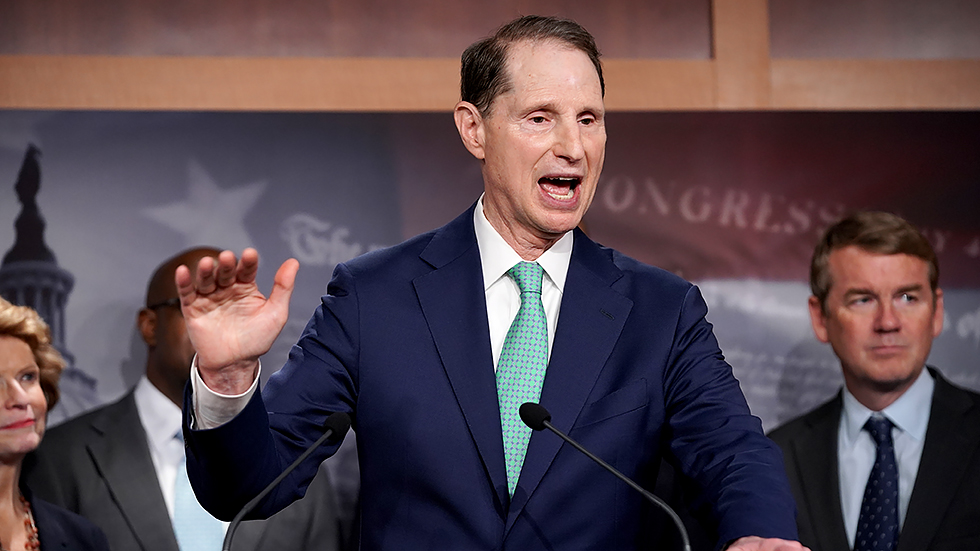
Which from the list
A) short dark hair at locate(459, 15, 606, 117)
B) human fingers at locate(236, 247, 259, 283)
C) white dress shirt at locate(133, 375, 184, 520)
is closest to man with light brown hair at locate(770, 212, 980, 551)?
short dark hair at locate(459, 15, 606, 117)

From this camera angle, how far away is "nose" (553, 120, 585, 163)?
175 cm

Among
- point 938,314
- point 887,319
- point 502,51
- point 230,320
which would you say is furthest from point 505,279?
point 938,314

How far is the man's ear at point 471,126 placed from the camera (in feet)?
6.30

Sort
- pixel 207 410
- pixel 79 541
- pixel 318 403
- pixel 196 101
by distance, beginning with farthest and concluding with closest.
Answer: pixel 196 101 < pixel 79 541 < pixel 318 403 < pixel 207 410

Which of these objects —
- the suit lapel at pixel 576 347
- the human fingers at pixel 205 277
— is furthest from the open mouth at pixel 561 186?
the human fingers at pixel 205 277

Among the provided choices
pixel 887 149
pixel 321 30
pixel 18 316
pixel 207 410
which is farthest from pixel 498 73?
pixel 887 149

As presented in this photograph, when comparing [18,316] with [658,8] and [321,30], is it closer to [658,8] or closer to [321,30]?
[321,30]

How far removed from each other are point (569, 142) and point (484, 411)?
0.49 meters

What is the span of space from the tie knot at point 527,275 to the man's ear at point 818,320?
70.9 inches

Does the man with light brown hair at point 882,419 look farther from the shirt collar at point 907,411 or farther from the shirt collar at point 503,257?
the shirt collar at point 503,257

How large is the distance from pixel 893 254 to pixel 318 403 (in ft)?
7.11

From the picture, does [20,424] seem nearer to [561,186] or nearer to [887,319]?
[561,186]

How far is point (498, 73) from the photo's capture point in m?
1.84

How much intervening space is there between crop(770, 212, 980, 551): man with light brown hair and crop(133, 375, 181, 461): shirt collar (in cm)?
187
